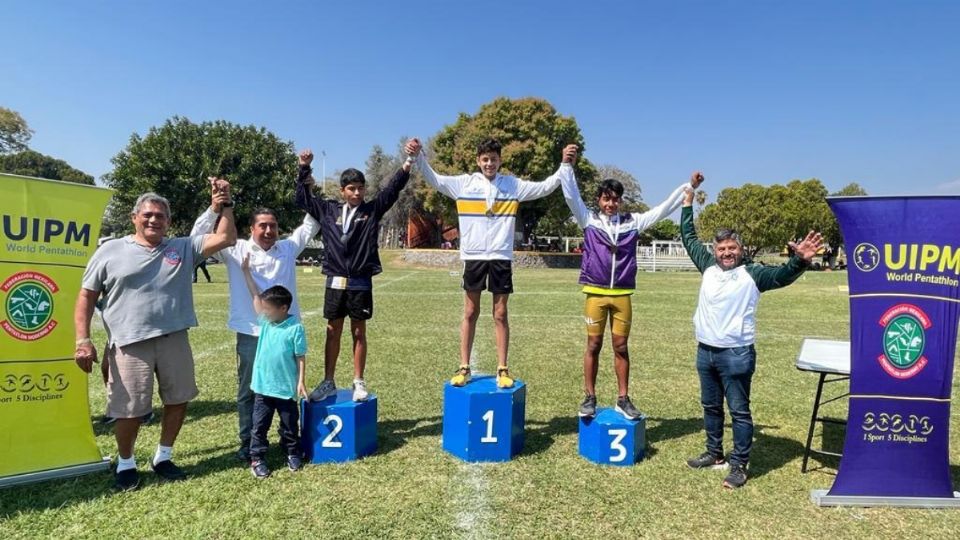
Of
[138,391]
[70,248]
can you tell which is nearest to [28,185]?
[70,248]

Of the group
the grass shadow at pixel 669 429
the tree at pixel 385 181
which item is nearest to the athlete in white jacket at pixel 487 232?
the grass shadow at pixel 669 429

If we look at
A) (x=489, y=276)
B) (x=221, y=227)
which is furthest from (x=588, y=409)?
(x=221, y=227)

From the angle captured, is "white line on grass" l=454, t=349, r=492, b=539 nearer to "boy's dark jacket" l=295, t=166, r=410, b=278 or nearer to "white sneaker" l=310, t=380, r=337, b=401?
"white sneaker" l=310, t=380, r=337, b=401

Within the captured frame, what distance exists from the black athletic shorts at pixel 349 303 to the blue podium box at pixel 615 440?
2177 millimetres

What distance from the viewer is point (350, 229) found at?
4844mm

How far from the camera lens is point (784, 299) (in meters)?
17.6

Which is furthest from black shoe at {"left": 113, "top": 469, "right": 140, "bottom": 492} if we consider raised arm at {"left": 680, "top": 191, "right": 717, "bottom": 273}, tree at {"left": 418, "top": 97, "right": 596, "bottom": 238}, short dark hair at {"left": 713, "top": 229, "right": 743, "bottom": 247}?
tree at {"left": 418, "top": 97, "right": 596, "bottom": 238}

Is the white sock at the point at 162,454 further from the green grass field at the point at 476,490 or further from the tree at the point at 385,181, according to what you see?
the tree at the point at 385,181

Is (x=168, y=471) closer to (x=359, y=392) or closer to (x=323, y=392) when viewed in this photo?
(x=323, y=392)

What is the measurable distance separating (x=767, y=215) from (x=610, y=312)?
158 ft

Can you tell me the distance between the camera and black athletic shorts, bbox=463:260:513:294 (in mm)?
4914

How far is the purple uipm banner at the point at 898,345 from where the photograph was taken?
12.2ft

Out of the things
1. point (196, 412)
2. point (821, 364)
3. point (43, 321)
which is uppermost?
point (43, 321)

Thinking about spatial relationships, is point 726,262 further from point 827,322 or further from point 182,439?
point 827,322
